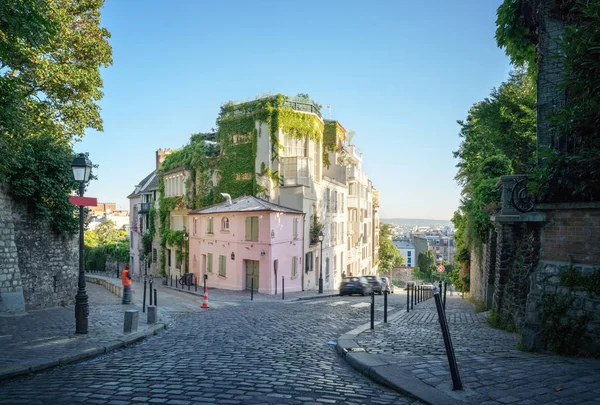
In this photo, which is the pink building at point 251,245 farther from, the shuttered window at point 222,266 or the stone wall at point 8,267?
the stone wall at point 8,267

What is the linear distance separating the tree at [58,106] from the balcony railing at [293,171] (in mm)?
15789

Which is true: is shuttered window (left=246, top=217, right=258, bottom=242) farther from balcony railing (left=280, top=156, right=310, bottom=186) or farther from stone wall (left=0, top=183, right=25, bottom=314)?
stone wall (left=0, top=183, right=25, bottom=314)

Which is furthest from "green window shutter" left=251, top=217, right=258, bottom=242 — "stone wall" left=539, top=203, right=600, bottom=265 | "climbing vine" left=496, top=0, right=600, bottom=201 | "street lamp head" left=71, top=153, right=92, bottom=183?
"stone wall" left=539, top=203, right=600, bottom=265

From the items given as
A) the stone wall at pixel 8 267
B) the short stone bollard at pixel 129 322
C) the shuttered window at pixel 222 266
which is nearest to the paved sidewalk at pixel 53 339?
the short stone bollard at pixel 129 322

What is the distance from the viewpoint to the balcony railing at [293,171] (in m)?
32.1

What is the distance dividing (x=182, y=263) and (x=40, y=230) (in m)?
20.1

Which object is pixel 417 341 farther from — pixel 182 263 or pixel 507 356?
pixel 182 263

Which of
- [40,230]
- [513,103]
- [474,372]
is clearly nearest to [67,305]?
[40,230]

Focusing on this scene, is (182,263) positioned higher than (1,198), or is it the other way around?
(1,198)

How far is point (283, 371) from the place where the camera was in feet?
21.2

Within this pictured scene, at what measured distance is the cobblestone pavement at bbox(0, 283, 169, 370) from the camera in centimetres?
756

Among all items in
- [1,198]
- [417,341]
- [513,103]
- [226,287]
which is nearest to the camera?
[417,341]

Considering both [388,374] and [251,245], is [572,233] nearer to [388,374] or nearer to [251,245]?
[388,374]

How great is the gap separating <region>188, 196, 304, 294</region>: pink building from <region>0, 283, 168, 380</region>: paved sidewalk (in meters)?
14.0
